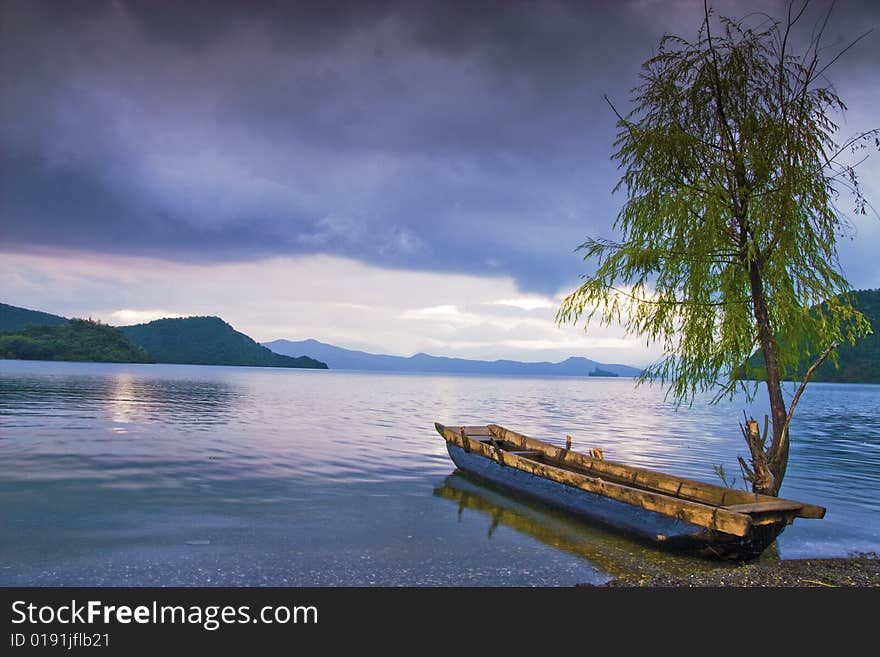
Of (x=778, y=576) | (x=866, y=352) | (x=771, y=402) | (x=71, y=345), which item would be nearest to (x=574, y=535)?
(x=778, y=576)

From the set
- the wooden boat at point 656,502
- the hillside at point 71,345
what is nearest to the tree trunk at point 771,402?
the wooden boat at point 656,502

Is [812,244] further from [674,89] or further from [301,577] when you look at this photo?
[301,577]

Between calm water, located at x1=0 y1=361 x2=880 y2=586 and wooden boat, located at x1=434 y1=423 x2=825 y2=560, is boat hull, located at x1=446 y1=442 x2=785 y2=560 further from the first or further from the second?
calm water, located at x1=0 y1=361 x2=880 y2=586

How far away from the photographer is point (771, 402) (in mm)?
10812

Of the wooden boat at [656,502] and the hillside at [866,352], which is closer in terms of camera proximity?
the wooden boat at [656,502]

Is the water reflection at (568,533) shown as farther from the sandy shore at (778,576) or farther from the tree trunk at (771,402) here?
the tree trunk at (771,402)

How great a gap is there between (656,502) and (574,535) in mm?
→ 2284

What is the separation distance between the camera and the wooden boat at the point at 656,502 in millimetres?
9242

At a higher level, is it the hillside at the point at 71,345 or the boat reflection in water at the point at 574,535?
the hillside at the point at 71,345

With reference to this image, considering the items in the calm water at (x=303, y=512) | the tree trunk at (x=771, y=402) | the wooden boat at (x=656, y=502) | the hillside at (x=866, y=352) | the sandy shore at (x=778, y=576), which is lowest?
the calm water at (x=303, y=512)

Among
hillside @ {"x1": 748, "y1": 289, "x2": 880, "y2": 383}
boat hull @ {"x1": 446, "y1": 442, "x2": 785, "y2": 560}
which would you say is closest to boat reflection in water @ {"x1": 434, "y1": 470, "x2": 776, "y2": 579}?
boat hull @ {"x1": 446, "y1": 442, "x2": 785, "y2": 560}

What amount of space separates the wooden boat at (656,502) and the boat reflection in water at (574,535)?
25 cm

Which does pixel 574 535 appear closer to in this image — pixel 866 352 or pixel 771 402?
pixel 771 402
